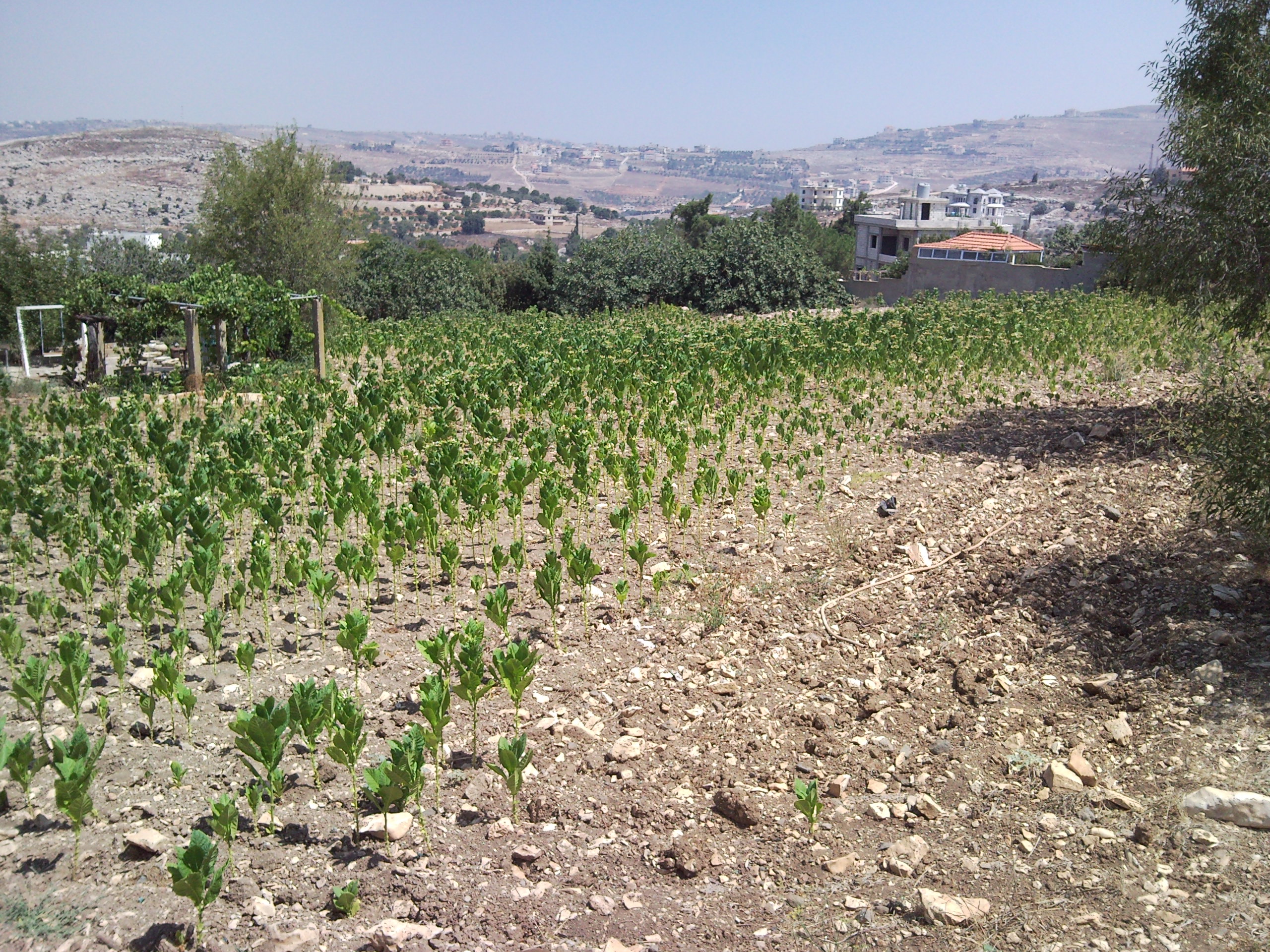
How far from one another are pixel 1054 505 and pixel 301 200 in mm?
24107

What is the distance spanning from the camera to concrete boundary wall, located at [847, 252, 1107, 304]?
101 feet

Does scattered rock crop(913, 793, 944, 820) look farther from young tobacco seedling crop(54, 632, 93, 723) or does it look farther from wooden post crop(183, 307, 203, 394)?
wooden post crop(183, 307, 203, 394)

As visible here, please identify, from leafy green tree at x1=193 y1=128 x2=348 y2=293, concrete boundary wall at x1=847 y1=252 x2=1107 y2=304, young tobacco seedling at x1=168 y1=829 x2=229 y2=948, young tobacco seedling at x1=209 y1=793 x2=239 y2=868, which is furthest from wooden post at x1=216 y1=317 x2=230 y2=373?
concrete boundary wall at x1=847 y1=252 x2=1107 y2=304

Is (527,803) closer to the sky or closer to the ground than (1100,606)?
closer to the ground

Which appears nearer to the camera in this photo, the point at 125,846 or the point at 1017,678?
the point at 125,846

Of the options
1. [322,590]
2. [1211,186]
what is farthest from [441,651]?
[1211,186]

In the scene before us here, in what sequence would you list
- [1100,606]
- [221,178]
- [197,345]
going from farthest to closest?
[221,178], [197,345], [1100,606]

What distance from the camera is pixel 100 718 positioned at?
5.38 m

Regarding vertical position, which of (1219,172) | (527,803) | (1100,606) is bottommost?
(527,803)

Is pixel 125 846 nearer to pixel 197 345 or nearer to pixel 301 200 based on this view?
pixel 197 345

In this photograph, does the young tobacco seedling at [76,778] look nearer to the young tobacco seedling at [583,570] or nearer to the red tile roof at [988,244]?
the young tobacco seedling at [583,570]

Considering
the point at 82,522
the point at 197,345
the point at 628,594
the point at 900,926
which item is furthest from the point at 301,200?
the point at 900,926

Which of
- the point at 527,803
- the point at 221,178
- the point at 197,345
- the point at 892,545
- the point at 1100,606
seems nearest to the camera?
the point at 527,803

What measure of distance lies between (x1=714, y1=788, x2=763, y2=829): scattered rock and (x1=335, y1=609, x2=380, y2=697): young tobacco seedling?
236 cm
